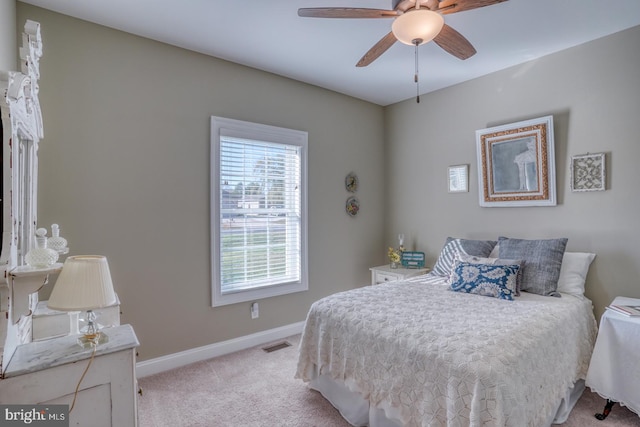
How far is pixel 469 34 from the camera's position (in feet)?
8.36

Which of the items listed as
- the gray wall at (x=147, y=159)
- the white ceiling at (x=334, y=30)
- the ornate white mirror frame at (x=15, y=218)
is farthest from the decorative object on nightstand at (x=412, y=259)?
the ornate white mirror frame at (x=15, y=218)

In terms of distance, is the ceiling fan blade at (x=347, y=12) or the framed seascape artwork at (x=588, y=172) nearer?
the ceiling fan blade at (x=347, y=12)

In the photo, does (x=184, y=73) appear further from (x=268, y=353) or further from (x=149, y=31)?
(x=268, y=353)

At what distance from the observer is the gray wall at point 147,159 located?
2.29 m

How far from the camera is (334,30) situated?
2.47 m

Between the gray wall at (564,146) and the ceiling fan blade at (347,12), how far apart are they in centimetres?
197

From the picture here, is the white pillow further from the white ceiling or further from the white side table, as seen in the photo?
the white ceiling

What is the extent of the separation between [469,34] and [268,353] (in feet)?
10.4

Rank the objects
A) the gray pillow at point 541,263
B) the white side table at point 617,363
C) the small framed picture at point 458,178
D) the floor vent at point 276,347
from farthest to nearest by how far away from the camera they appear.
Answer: the small framed picture at point 458,178, the floor vent at point 276,347, the gray pillow at point 541,263, the white side table at point 617,363

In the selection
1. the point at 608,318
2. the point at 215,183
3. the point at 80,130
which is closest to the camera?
the point at 608,318

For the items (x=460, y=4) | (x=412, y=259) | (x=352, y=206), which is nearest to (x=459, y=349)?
(x=460, y=4)

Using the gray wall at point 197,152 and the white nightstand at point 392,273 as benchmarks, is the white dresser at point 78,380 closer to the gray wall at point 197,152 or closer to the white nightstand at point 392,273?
the gray wall at point 197,152

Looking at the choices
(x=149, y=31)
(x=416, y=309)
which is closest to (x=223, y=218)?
(x=149, y=31)

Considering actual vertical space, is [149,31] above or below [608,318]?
above
